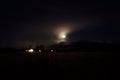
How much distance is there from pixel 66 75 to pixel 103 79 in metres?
2.55

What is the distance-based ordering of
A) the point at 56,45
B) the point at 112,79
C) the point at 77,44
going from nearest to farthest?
the point at 112,79
the point at 56,45
the point at 77,44

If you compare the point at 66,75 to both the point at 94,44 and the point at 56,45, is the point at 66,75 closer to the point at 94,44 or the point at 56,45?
the point at 56,45

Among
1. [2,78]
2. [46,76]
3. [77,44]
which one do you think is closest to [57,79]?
[46,76]

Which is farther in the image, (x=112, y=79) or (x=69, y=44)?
(x=69, y=44)

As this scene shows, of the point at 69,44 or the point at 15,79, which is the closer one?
the point at 15,79

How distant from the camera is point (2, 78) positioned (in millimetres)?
15016

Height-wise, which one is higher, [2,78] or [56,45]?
[56,45]

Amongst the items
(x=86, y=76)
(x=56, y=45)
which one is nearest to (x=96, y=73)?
(x=86, y=76)

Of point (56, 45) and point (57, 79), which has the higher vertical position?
point (56, 45)

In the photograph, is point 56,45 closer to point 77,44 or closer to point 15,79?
point 77,44

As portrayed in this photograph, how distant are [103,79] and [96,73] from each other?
1.96 meters

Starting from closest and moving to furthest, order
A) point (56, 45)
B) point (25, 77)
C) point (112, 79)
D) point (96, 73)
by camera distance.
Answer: point (112, 79) → point (25, 77) → point (96, 73) → point (56, 45)

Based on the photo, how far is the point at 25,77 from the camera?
15367 millimetres

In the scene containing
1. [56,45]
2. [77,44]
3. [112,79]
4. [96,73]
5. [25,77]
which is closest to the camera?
[112,79]
